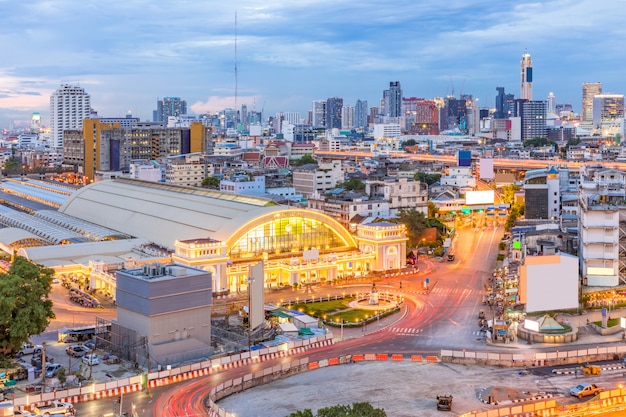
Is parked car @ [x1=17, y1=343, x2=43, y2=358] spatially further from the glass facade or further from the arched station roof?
the glass facade

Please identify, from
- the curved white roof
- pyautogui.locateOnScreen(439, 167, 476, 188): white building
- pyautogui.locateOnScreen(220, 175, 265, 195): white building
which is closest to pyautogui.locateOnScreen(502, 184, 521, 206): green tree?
pyautogui.locateOnScreen(439, 167, 476, 188): white building

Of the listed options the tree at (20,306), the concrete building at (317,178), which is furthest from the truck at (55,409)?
the concrete building at (317,178)

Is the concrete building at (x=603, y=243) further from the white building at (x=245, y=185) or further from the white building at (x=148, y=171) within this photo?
the white building at (x=148, y=171)

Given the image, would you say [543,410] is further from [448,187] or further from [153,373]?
[448,187]

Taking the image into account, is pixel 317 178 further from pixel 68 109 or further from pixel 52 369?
pixel 68 109

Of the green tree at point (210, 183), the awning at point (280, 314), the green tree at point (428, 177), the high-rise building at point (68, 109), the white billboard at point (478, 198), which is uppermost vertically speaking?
the high-rise building at point (68, 109)

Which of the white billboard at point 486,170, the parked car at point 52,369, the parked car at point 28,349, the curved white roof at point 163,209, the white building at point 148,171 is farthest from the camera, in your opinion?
the white billboard at point 486,170
